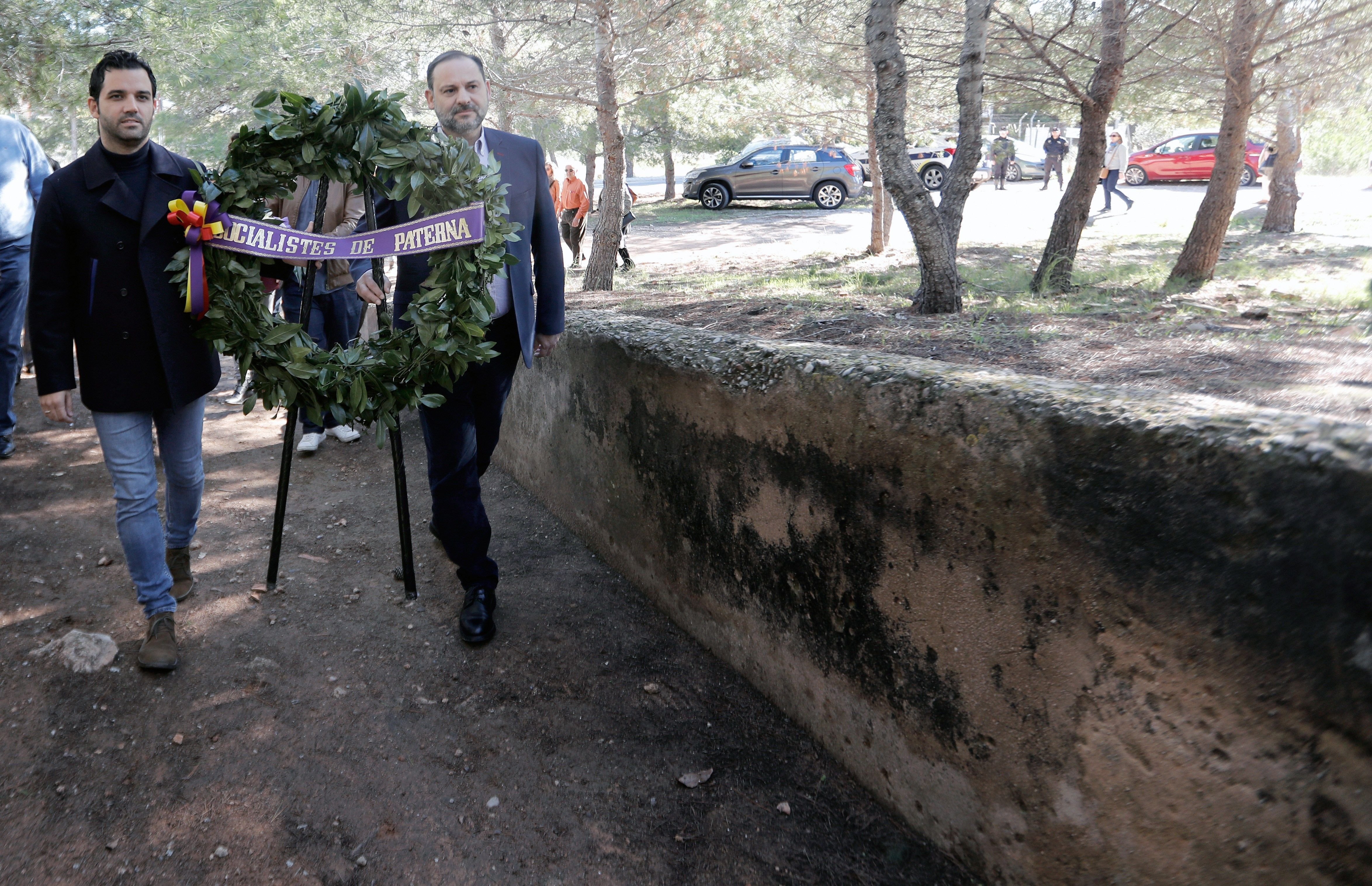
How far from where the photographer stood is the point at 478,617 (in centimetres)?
356

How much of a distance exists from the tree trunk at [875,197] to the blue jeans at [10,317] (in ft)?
33.3

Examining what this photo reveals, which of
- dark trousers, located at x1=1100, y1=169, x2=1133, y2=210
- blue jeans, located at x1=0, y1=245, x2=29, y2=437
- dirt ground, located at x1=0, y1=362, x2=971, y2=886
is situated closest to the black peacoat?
dirt ground, located at x1=0, y1=362, x2=971, y2=886

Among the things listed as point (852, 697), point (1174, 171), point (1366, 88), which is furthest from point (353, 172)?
point (1174, 171)

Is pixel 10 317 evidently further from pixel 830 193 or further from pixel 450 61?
pixel 830 193

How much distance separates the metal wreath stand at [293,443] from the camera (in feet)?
11.6

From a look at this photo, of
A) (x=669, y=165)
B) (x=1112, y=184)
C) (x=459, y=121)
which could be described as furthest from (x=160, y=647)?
(x=669, y=165)

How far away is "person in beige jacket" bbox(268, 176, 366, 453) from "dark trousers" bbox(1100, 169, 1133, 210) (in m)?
17.0

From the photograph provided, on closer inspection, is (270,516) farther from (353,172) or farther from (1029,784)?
(1029,784)

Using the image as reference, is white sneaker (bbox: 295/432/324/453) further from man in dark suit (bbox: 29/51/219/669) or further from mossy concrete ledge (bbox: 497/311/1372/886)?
mossy concrete ledge (bbox: 497/311/1372/886)

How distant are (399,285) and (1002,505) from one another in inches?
99.5

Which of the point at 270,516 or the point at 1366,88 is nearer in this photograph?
the point at 270,516

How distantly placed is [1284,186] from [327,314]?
1451 centimetres

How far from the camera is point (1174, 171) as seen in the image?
2523 centimetres

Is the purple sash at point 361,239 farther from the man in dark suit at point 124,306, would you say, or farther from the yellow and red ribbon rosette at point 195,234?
the man in dark suit at point 124,306
